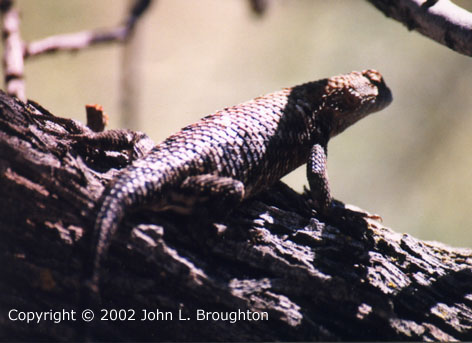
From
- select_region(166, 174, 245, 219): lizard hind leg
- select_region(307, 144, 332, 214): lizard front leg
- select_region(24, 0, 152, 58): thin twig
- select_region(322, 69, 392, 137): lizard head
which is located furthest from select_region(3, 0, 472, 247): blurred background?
select_region(166, 174, 245, 219): lizard hind leg

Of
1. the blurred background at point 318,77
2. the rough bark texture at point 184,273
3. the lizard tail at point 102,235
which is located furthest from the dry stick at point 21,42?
the blurred background at point 318,77

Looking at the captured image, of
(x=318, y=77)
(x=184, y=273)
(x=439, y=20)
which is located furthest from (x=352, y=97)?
(x=318, y=77)

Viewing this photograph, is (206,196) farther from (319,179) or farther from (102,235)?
(319,179)

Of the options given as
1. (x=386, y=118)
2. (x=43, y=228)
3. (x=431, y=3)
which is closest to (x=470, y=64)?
(x=386, y=118)

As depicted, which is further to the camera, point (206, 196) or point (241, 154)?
point (241, 154)

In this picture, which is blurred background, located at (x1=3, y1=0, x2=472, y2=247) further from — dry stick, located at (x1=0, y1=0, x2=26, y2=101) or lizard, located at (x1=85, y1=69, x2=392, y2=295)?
lizard, located at (x1=85, y1=69, x2=392, y2=295)
